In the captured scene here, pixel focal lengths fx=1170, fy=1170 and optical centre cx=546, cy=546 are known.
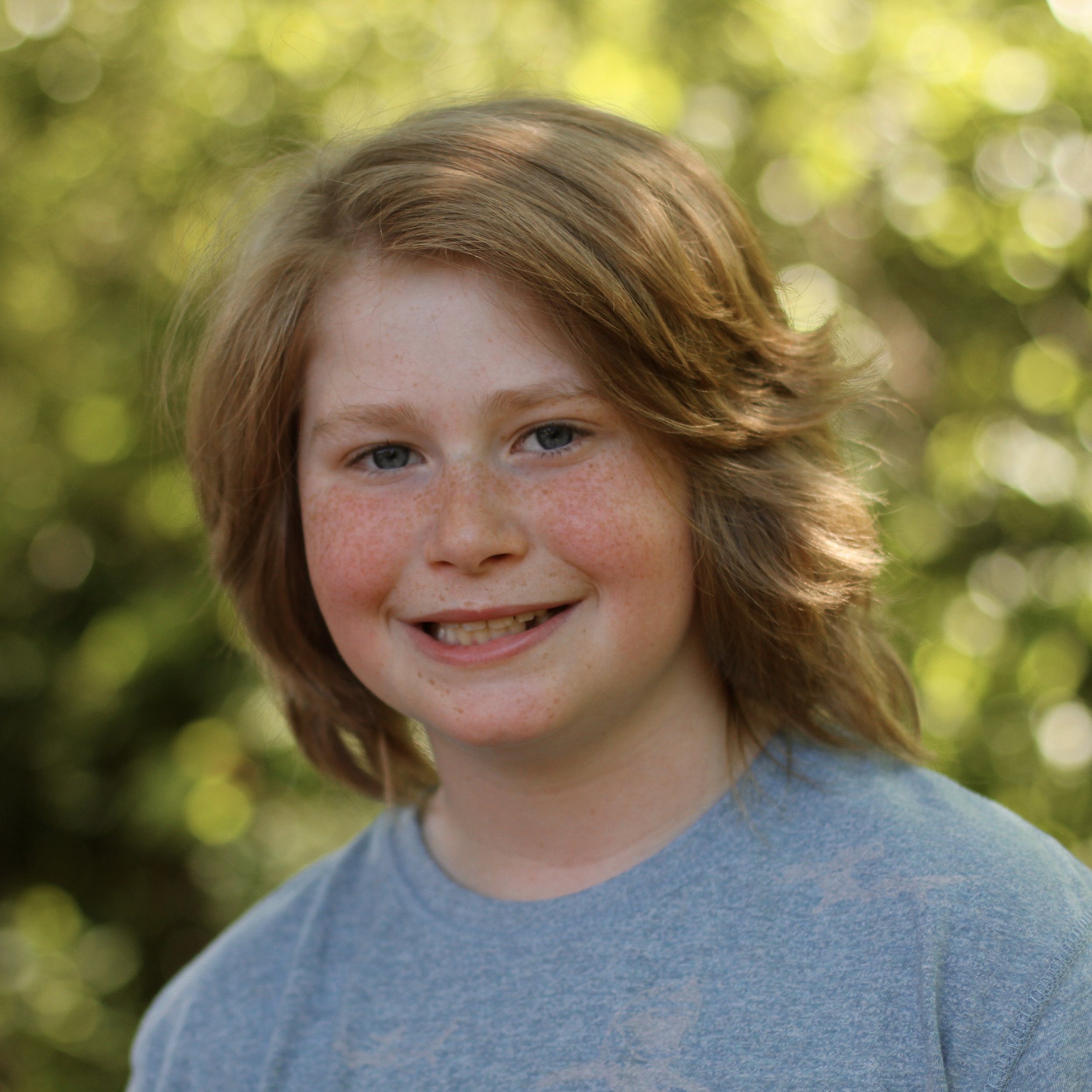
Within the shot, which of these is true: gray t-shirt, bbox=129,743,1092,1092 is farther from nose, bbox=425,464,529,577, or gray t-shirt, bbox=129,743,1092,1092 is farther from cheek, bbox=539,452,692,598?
nose, bbox=425,464,529,577

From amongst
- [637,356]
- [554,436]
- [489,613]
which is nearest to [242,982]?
[489,613]

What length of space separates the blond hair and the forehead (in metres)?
0.03

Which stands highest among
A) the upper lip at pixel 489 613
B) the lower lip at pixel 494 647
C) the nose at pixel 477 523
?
the nose at pixel 477 523

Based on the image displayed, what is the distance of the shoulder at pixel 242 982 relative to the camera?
5.78ft

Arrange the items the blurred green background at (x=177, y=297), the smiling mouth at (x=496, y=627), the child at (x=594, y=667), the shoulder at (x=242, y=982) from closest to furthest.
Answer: the child at (x=594, y=667) < the smiling mouth at (x=496, y=627) < the shoulder at (x=242, y=982) < the blurred green background at (x=177, y=297)

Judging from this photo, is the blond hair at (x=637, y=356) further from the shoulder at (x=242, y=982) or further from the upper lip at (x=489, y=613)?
the shoulder at (x=242, y=982)

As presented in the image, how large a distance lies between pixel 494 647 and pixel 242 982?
722 millimetres

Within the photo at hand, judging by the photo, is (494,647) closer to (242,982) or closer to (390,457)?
(390,457)

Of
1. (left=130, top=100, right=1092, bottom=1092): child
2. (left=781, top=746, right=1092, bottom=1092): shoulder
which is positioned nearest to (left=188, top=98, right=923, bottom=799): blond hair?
(left=130, top=100, right=1092, bottom=1092): child

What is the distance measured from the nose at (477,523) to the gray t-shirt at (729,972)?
19.0 inches

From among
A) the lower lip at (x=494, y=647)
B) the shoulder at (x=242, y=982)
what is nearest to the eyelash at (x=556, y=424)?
the lower lip at (x=494, y=647)

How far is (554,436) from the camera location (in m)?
1.55

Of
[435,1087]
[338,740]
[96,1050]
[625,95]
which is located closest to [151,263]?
[625,95]

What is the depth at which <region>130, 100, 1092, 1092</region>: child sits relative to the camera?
1.46 meters
